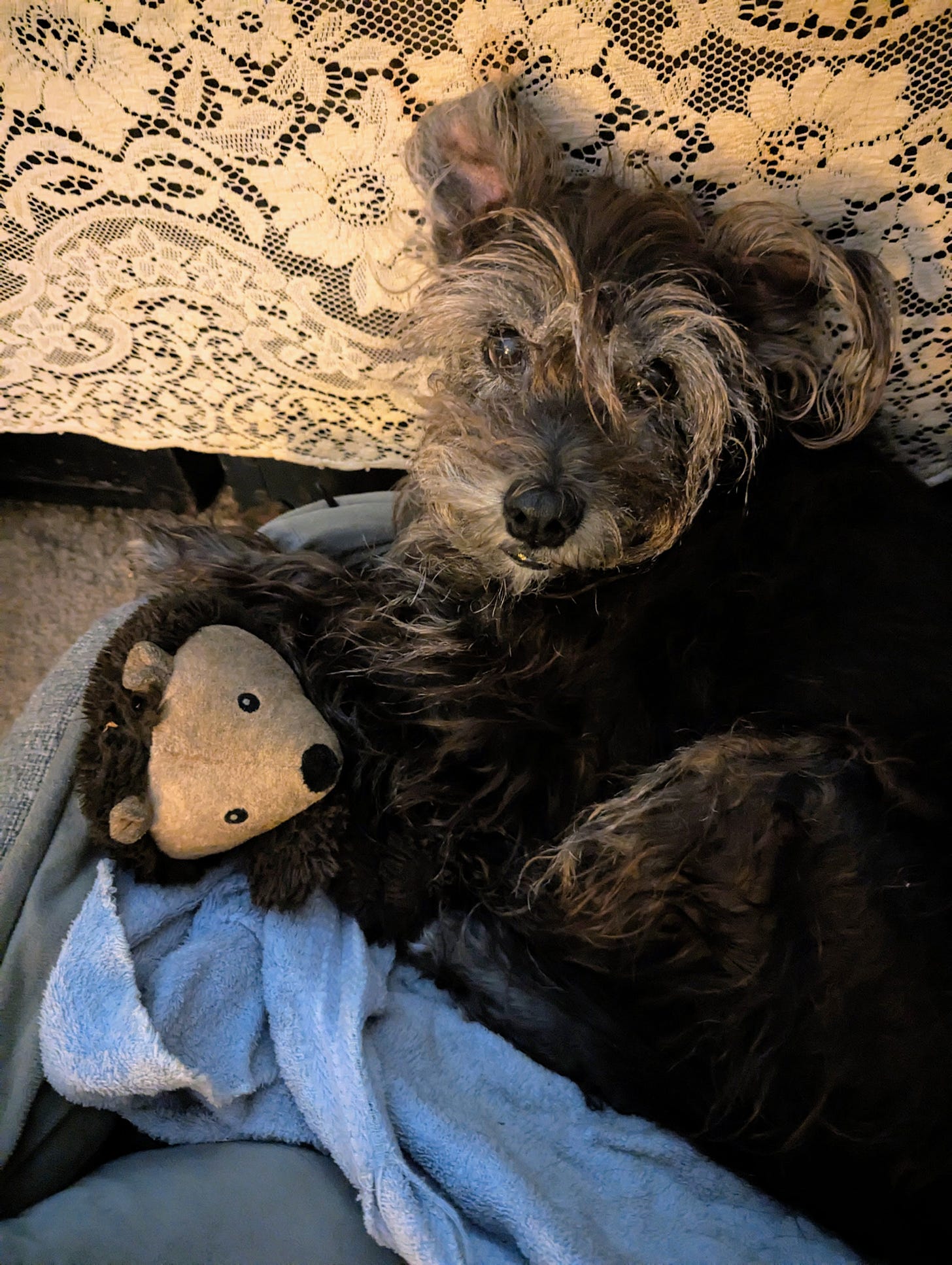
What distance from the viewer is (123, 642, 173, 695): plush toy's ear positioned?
1515mm

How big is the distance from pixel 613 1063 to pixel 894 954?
2.02 feet

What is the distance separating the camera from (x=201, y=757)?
1.52 m

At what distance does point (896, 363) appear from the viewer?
69.0 inches

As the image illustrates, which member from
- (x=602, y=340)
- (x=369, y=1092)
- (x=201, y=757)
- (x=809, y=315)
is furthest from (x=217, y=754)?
(x=809, y=315)

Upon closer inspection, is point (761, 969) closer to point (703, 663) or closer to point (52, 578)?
point (703, 663)

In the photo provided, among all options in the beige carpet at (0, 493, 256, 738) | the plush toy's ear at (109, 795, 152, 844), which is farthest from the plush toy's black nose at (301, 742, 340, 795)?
the beige carpet at (0, 493, 256, 738)

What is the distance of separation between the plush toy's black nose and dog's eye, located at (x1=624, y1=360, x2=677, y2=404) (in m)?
0.88

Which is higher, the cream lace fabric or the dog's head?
the cream lace fabric

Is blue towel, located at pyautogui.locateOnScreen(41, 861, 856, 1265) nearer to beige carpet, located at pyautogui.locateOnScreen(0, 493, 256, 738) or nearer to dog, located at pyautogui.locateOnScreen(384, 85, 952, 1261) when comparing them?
dog, located at pyautogui.locateOnScreen(384, 85, 952, 1261)

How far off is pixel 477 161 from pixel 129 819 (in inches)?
52.1

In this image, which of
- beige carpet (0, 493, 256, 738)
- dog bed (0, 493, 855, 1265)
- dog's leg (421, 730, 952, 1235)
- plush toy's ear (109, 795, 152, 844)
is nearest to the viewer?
dog's leg (421, 730, 952, 1235)

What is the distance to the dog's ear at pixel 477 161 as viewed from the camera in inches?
56.4

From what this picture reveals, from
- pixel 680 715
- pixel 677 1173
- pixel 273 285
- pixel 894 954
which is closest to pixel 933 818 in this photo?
pixel 894 954

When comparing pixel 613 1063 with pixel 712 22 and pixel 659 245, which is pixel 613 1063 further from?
pixel 712 22
